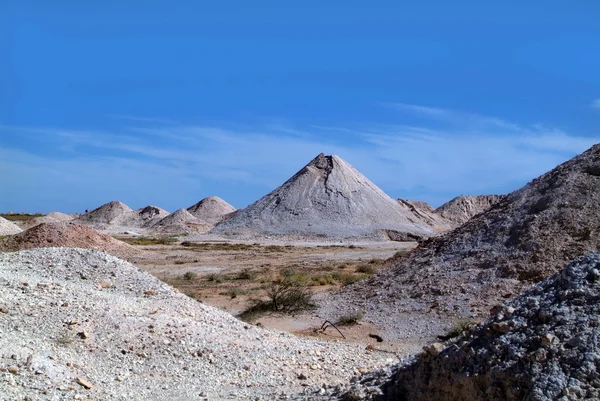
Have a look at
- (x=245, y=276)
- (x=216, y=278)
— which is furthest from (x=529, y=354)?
(x=245, y=276)

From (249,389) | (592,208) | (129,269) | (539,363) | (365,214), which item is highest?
(365,214)

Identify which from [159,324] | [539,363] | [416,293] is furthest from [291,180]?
[539,363]

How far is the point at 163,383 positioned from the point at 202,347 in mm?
1173

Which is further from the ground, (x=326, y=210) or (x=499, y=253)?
(x=326, y=210)

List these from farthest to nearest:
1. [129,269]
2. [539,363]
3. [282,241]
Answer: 1. [282,241]
2. [129,269]
3. [539,363]

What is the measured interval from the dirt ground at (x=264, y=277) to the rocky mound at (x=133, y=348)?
2.20 m

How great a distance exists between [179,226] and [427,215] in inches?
1015

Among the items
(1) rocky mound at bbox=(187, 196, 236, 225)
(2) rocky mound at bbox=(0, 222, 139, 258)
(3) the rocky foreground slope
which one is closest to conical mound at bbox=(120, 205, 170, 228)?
(1) rocky mound at bbox=(187, 196, 236, 225)

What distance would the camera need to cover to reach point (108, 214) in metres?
88.3

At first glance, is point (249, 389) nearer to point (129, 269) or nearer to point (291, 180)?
point (129, 269)

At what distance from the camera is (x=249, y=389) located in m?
8.12

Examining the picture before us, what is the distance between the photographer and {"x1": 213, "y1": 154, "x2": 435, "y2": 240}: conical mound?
183 ft

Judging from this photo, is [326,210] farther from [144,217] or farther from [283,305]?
[283,305]

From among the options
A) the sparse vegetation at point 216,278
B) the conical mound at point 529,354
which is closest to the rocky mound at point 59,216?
the sparse vegetation at point 216,278
